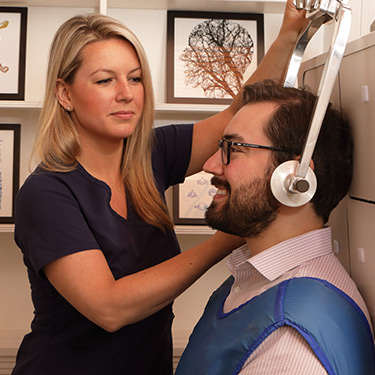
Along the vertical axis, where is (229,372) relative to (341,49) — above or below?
below

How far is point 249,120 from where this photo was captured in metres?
1.02

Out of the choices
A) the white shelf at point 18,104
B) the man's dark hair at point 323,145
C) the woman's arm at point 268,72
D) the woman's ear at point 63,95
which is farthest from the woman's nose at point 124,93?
the white shelf at point 18,104

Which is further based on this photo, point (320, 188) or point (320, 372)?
point (320, 188)

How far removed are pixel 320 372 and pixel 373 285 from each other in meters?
0.22

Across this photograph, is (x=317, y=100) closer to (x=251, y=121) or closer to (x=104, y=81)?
(x=251, y=121)

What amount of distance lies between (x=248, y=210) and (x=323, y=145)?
19 centimetres

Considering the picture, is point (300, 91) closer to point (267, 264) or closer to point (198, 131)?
point (267, 264)

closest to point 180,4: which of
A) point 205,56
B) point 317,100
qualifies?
point 205,56

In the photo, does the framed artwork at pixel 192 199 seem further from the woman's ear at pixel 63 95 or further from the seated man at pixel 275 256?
the seated man at pixel 275 256

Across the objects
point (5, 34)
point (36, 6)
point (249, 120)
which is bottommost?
point (249, 120)

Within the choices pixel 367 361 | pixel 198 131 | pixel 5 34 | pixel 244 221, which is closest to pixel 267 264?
pixel 244 221

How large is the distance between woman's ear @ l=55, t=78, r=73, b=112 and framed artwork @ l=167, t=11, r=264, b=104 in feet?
3.14

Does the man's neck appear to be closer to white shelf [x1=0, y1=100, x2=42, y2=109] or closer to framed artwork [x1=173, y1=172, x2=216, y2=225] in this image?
framed artwork [x1=173, y1=172, x2=216, y2=225]

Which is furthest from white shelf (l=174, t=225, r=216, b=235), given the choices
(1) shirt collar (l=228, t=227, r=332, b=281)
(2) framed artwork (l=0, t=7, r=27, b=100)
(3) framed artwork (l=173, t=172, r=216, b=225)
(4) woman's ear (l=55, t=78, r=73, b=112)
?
(1) shirt collar (l=228, t=227, r=332, b=281)
